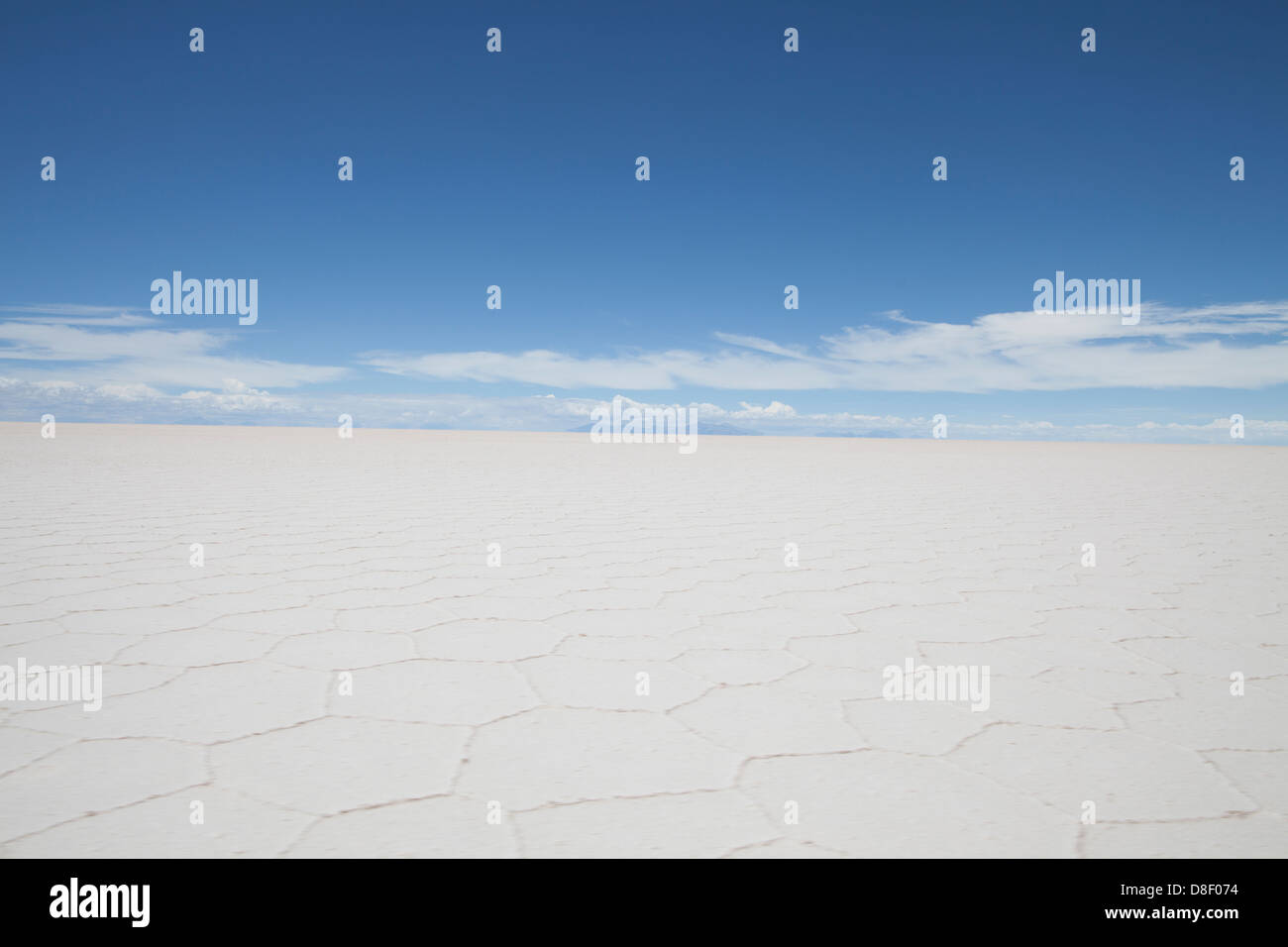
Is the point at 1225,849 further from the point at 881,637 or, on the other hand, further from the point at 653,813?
the point at 881,637

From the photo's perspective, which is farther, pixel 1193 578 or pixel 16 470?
pixel 16 470

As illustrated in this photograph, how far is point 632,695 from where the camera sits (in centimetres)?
164

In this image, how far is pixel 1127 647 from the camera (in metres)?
2.03

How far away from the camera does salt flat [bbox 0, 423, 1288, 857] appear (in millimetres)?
1103

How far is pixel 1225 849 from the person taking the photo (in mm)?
1069

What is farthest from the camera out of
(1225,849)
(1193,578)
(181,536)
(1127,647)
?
(181,536)

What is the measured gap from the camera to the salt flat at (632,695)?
1103 millimetres

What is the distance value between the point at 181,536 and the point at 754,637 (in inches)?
121
